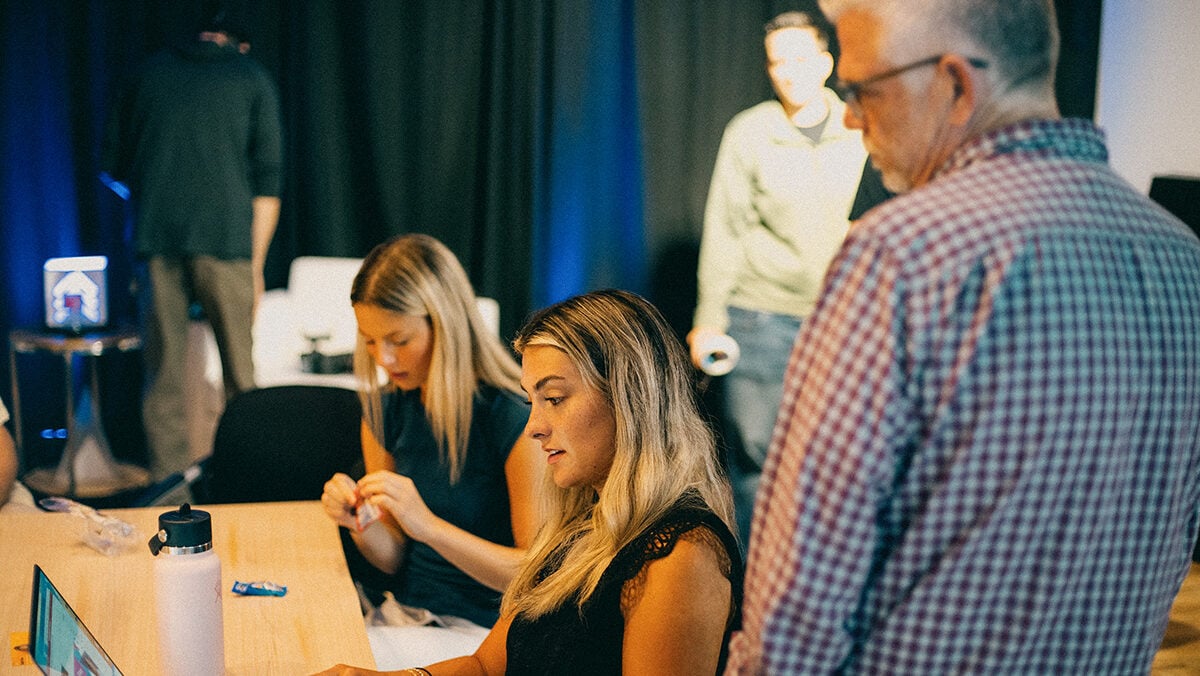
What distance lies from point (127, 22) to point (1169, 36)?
4.09 m

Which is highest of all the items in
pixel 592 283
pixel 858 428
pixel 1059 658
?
pixel 858 428

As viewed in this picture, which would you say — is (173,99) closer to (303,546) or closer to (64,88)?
(64,88)

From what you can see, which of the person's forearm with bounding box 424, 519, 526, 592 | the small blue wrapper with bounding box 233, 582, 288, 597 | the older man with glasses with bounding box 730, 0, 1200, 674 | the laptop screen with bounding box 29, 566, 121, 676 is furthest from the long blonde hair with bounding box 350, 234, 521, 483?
the older man with glasses with bounding box 730, 0, 1200, 674

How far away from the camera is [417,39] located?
5.02 metres

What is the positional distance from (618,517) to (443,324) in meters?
0.89

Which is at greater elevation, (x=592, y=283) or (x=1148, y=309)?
(x=1148, y=309)

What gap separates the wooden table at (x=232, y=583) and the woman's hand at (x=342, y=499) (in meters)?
0.05

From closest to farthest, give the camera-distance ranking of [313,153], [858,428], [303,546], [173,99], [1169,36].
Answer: [858,428]
[303,546]
[173,99]
[1169,36]
[313,153]

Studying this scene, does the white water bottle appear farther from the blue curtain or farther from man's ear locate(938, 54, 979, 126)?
the blue curtain

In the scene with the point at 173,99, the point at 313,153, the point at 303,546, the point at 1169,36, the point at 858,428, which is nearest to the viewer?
the point at 858,428

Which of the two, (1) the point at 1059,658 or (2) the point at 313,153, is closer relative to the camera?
(1) the point at 1059,658

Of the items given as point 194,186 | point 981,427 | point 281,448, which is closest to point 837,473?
point 981,427

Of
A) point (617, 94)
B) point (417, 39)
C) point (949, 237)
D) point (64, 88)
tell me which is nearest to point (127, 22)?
point (64, 88)

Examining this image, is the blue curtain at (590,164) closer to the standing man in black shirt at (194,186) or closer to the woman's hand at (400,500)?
the standing man in black shirt at (194,186)
